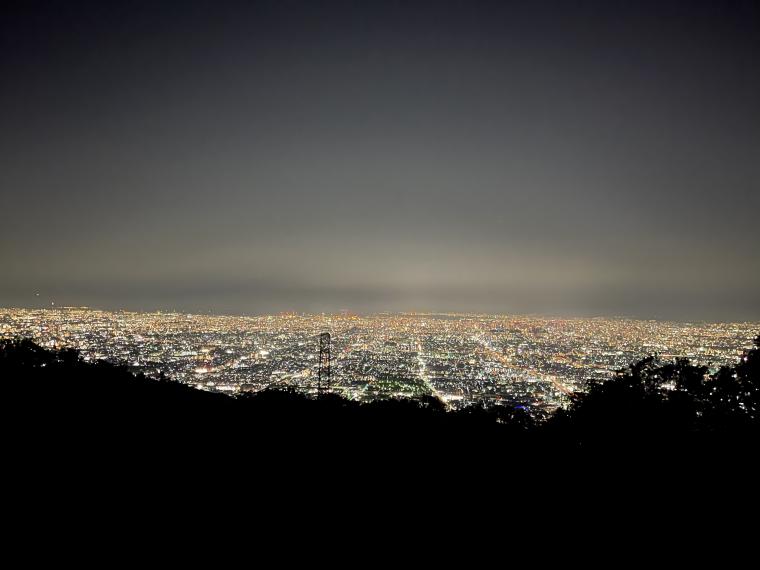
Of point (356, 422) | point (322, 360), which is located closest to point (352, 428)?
point (356, 422)

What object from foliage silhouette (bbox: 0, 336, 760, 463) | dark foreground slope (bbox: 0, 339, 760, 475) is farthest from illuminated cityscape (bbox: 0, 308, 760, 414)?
dark foreground slope (bbox: 0, 339, 760, 475)

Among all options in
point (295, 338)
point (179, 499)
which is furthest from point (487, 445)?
point (295, 338)

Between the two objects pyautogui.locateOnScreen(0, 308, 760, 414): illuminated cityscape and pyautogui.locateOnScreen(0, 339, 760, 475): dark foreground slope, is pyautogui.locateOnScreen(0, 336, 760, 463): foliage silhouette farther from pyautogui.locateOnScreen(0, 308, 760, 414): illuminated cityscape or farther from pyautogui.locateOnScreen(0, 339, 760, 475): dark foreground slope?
pyautogui.locateOnScreen(0, 308, 760, 414): illuminated cityscape

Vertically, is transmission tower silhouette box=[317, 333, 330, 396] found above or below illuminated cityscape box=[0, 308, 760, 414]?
above

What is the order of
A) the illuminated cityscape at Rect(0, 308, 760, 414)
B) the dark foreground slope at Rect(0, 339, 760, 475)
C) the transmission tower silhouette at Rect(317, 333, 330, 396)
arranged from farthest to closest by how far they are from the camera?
the illuminated cityscape at Rect(0, 308, 760, 414)
the transmission tower silhouette at Rect(317, 333, 330, 396)
the dark foreground slope at Rect(0, 339, 760, 475)

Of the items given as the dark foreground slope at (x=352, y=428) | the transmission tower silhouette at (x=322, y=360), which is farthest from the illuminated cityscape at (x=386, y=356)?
the dark foreground slope at (x=352, y=428)

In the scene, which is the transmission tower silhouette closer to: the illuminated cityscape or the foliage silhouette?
the illuminated cityscape

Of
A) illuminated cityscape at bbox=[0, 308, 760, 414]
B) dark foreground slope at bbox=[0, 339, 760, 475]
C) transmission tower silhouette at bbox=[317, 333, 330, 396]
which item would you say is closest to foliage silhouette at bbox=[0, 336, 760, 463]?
dark foreground slope at bbox=[0, 339, 760, 475]

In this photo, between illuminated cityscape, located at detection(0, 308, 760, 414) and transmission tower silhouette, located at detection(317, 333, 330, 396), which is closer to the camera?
transmission tower silhouette, located at detection(317, 333, 330, 396)

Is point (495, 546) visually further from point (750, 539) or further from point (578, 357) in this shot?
point (578, 357)

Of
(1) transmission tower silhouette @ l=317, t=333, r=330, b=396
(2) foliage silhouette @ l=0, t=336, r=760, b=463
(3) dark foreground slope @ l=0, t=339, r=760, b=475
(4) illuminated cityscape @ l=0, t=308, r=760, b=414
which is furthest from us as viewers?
(4) illuminated cityscape @ l=0, t=308, r=760, b=414
